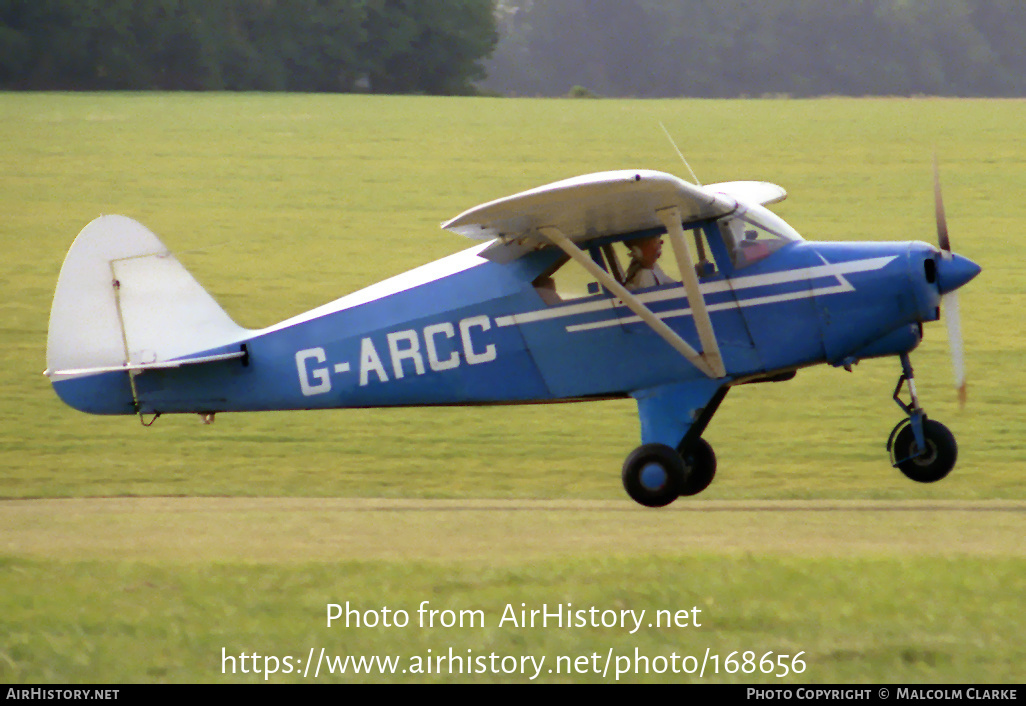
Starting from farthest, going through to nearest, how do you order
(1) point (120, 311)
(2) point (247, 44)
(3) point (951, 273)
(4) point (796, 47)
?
1. (4) point (796, 47)
2. (2) point (247, 44)
3. (1) point (120, 311)
4. (3) point (951, 273)

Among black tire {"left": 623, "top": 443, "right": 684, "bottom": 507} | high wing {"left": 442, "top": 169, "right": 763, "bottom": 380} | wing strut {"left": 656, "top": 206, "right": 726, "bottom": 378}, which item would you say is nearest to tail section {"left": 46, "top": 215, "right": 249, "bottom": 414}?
high wing {"left": 442, "top": 169, "right": 763, "bottom": 380}

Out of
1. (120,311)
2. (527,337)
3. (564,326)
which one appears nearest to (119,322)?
(120,311)

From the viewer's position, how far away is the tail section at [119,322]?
1092cm

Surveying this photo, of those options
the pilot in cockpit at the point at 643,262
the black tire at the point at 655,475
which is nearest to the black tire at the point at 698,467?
the black tire at the point at 655,475

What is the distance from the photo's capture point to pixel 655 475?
1020 centimetres

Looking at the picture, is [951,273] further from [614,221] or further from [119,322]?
[119,322]

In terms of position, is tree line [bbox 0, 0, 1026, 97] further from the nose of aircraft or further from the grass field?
the nose of aircraft

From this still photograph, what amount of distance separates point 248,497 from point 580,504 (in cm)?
304

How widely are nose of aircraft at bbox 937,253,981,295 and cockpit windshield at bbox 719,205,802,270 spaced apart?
1021 mm

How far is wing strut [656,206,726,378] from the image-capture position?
976cm

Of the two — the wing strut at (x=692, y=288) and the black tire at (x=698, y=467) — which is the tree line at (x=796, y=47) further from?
the wing strut at (x=692, y=288)

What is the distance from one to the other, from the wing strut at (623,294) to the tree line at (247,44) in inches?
1470

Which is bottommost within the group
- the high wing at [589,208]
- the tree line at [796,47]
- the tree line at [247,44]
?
the tree line at [796,47]

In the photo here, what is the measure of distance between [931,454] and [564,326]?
2853mm
